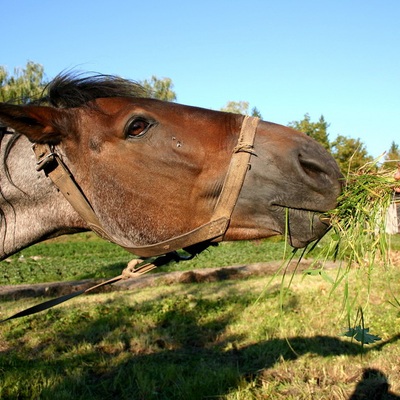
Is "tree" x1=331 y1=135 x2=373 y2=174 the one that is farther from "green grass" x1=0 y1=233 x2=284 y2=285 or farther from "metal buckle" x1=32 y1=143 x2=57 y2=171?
"green grass" x1=0 y1=233 x2=284 y2=285

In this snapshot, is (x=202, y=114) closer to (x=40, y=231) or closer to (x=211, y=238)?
(x=211, y=238)

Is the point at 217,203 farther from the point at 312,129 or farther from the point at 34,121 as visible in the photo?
the point at 312,129

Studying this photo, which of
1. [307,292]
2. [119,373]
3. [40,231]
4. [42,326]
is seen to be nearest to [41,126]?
[40,231]

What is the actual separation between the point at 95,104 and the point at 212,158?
81 centimetres

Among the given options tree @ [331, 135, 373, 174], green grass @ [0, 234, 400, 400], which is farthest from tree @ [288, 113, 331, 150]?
green grass @ [0, 234, 400, 400]

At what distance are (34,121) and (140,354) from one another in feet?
12.0

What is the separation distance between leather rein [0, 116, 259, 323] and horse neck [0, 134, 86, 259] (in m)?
0.18

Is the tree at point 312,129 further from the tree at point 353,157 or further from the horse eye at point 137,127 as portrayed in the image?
the horse eye at point 137,127

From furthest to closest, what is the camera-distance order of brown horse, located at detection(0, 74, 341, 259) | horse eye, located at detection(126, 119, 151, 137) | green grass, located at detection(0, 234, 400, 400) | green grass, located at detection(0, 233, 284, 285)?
green grass, located at detection(0, 233, 284, 285), green grass, located at detection(0, 234, 400, 400), horse eye, located at detection(126, 119, 151, 137), brown horse, located at detection(0, 74, 341, 259)

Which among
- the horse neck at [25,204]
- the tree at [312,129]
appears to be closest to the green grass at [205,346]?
the horse neck at [25,204]

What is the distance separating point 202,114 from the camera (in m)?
2.68

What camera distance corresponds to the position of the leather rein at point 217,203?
8.35ft

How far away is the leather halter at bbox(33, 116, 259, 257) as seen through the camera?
2.54 m

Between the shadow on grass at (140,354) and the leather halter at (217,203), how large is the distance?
1630 mm
